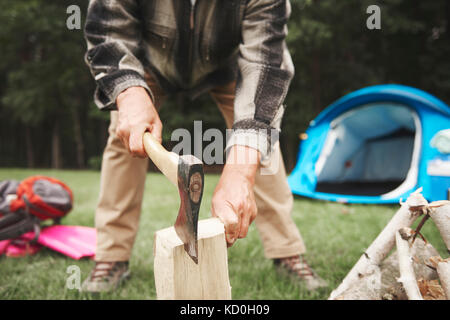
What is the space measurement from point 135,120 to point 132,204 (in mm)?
698

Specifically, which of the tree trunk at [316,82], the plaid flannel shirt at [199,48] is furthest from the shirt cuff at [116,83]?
the tree trunk at [316,82]

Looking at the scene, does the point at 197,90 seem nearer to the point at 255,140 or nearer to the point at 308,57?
the point at 255,140

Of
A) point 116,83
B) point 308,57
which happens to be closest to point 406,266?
point 116,83

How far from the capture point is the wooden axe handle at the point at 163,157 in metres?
0.72

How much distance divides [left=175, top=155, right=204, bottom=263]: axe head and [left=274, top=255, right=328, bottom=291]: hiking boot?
92 cm

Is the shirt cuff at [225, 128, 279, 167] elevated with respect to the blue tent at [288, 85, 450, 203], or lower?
elevated

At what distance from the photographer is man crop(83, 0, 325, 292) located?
38.1 inches

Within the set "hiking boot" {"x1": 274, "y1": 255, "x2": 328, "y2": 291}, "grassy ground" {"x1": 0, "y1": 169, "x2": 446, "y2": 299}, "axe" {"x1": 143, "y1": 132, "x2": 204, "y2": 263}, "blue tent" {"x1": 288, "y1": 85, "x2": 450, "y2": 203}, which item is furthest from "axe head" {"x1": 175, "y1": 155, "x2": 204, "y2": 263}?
"blue tent" {"x1": 288, "y1": 85, "x2": 450, "y2": 203}

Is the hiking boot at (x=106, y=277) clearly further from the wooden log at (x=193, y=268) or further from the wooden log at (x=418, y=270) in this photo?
the wooden log at (x=418, y=270)

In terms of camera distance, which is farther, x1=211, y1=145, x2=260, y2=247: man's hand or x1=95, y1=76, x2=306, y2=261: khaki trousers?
x1=95, y1=76, x2=306, y2=261: khaki trousers

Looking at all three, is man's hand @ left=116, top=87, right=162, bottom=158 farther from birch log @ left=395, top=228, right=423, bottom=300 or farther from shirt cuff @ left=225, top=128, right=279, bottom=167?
birch log @ left=395, top=228, right=423, bottom=300

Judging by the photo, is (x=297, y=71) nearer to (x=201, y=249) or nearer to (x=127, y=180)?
(x=127, y=180)

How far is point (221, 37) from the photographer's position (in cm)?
131
